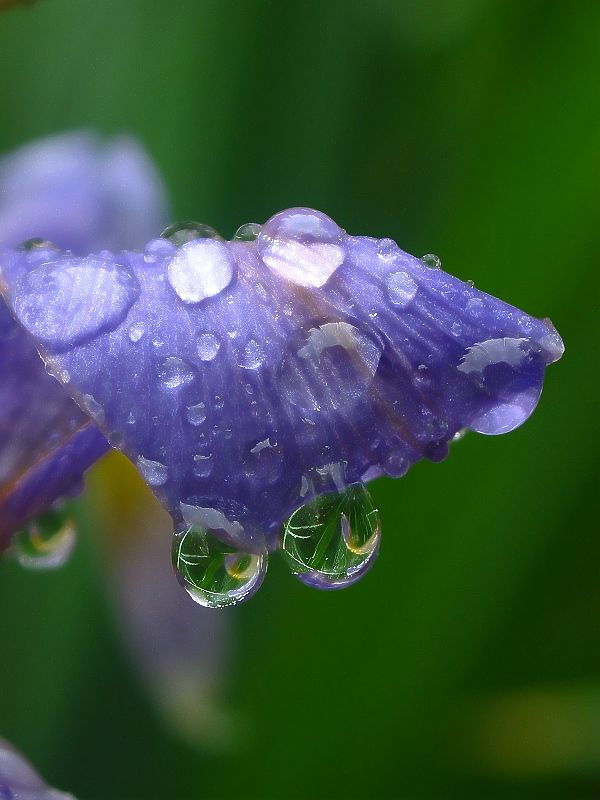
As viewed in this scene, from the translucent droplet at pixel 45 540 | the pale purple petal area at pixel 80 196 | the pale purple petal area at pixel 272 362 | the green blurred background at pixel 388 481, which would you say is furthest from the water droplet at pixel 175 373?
the green blurred background at pixel 388 481

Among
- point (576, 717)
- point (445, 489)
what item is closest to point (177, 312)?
point (445, 489)

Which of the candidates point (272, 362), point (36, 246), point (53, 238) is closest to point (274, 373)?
point (272, 362)

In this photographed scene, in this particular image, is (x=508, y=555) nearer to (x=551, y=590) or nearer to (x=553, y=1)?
(x=551, y=590)

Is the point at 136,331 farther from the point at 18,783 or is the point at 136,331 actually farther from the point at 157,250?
the point at 18,783

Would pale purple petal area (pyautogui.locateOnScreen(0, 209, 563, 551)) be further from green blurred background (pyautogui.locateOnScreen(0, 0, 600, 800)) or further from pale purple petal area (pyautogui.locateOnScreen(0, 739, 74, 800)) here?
green blurred background (pyautogui.locateOnScreen(0, 0, 600, 800))

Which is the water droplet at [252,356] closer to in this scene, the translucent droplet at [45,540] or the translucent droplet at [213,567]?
the translucent droplet at [213,567]
